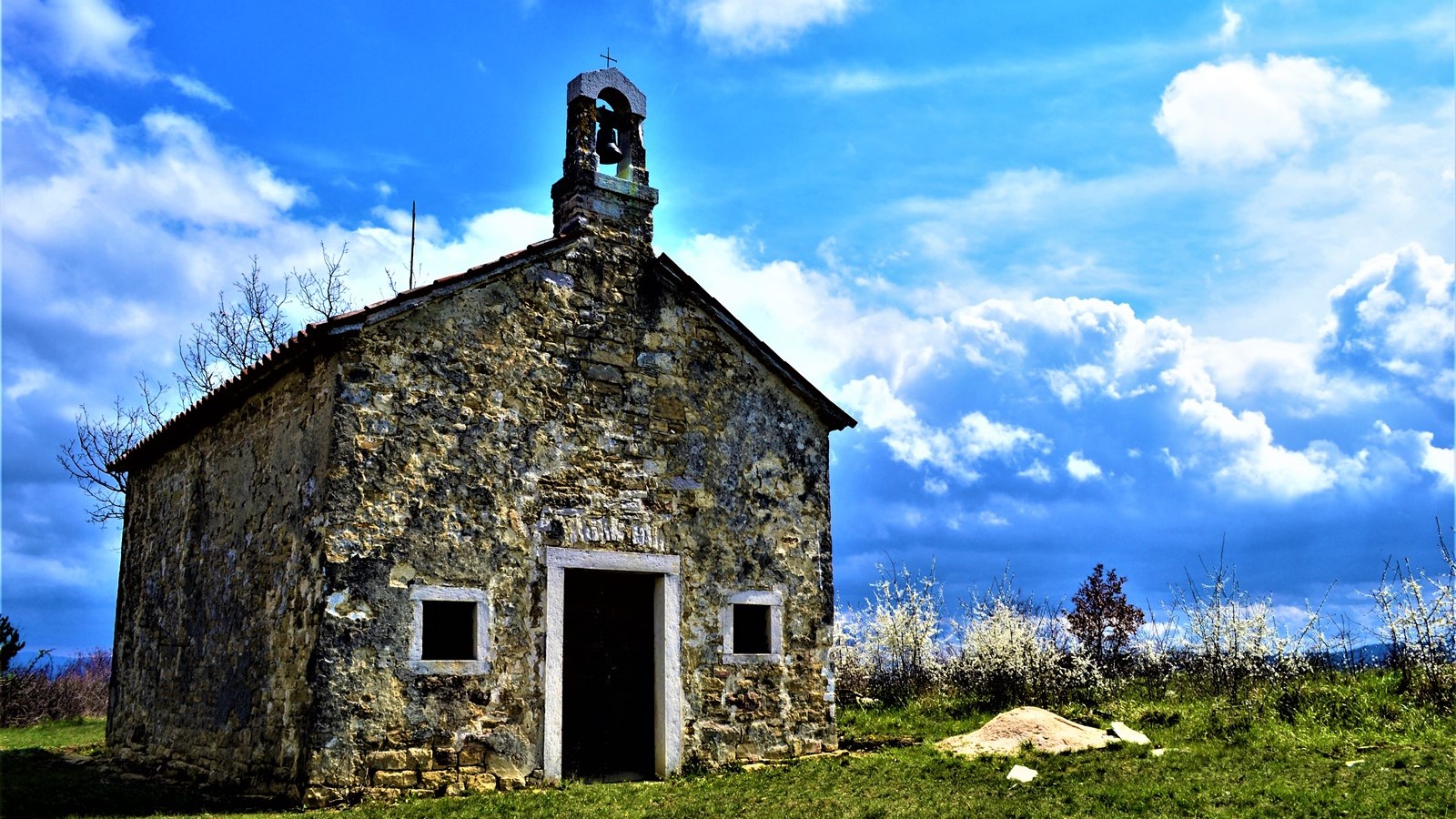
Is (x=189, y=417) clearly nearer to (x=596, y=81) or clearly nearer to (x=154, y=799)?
(x=154, y=799)

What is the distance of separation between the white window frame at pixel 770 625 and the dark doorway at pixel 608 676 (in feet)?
3.04

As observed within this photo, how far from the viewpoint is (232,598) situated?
12.8 meters

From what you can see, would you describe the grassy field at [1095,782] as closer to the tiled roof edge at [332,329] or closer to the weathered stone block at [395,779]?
the weathered stone block at [395,779]

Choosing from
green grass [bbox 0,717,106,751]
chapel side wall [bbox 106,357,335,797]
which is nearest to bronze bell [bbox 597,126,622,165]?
chapel side wall [bbox 106,357,335,797]

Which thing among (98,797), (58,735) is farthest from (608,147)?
(58,735)

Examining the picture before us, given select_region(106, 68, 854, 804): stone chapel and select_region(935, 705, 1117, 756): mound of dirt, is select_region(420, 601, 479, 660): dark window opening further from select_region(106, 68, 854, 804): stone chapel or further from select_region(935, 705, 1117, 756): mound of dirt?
select_region(935, 705, 1117, 756): mound of dirt

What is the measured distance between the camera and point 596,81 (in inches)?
556

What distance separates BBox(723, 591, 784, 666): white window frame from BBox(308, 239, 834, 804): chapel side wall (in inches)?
4.4

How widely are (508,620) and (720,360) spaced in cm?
426

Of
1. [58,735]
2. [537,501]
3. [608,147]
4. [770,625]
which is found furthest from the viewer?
[58,735]

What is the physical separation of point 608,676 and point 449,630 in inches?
82.1

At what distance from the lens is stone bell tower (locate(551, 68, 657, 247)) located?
13477mm

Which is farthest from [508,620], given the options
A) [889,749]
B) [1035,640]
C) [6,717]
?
[6,717]

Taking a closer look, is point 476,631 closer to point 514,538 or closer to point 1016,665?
point 514,538
